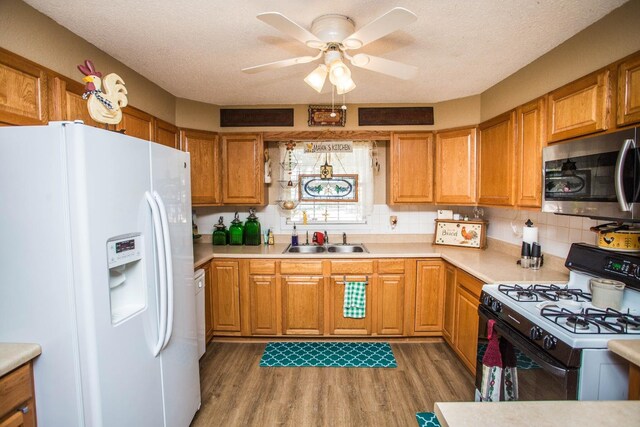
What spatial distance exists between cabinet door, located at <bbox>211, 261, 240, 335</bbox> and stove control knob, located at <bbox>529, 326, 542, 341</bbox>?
2.29 m

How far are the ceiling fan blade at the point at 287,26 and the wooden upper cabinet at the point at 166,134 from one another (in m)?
1.64

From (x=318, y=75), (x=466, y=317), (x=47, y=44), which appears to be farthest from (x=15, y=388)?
(x=466, y=317)

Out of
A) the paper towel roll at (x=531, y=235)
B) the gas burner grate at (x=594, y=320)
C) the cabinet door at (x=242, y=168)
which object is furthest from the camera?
the cabinet door at (x=242, y=168)

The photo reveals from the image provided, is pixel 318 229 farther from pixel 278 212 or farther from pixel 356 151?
pixel 356 151

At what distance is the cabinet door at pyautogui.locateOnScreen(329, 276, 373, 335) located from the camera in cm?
291

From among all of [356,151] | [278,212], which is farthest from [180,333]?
[356,151]

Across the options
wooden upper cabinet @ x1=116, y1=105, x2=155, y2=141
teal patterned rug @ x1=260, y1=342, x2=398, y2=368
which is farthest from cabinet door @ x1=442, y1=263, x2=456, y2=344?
wooden upper cabinet @ x1=116, y1=105, x2=155, y2=141

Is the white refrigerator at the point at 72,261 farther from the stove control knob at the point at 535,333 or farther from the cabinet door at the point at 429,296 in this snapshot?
the cabinet door at the point at 429,296

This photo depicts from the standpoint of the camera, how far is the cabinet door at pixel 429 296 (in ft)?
9.43

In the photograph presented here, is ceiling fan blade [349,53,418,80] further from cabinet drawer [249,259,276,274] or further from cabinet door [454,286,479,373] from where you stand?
cabinet drawer [249,259,276,274]

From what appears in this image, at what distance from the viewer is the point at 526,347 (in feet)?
4.84

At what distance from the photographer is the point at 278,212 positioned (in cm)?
347

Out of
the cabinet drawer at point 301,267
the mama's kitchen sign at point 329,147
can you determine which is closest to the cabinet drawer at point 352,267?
the cabinet drawer at point 301,267

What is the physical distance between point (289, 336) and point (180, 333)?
143 cm
